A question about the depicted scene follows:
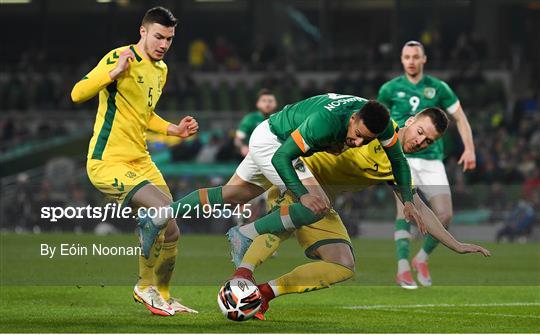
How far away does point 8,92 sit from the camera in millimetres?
32281

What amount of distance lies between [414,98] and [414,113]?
0.65 feet

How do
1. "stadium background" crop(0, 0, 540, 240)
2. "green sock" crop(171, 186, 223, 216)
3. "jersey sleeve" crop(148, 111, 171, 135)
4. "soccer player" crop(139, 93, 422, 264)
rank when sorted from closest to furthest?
"soccer player" crop(139, 93, 422, 264)
"green sock" crop(171, 186, 223, 216)
"jersey sleeve" crop(148, 111, 171, 135)
"stadium background" crop(0, 0, 540, 240)

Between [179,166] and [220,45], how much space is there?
28.2ft

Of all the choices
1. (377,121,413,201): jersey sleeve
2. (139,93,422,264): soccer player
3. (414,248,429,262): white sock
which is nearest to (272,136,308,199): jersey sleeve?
(139,93,422,264): soccer player

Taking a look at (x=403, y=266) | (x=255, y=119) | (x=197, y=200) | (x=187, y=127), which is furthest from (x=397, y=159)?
(x=255, y=119)

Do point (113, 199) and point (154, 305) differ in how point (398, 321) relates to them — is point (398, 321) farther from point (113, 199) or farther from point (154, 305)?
point (113, 199)

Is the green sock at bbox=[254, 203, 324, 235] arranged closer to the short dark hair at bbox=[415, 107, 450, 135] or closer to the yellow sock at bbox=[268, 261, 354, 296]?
the yellow sock at bbox=[268, 261, 354, 296]

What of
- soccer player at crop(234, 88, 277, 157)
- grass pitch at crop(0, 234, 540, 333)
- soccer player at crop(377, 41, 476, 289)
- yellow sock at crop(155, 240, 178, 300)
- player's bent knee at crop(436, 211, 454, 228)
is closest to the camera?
grass pitch at crop(0, 234, 540, 333)

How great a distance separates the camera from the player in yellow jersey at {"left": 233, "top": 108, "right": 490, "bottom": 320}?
9.30 meters

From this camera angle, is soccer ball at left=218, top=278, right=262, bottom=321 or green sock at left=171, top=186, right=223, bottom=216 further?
green sock at left=171, top=186, right=223, bottom=216

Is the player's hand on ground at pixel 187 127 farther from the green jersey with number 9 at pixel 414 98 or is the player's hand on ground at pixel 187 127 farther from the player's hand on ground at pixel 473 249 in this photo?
the green jersey with number 9 at pixel 414 98

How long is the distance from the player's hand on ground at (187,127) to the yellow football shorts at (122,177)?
38 cm

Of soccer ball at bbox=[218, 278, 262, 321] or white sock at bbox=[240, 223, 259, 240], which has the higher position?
white sock at bbox=[240, 223, 259, 240]

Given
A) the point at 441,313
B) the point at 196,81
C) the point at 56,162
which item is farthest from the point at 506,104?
the point at 441,313
